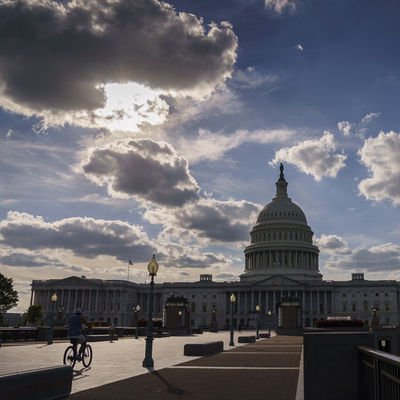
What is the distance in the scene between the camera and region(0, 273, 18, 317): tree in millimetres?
83806

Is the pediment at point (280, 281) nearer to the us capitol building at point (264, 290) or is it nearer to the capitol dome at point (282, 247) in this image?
the us capitol building at point (264, 290)

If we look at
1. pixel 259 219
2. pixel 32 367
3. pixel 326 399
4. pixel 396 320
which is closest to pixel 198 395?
pixel 326 399

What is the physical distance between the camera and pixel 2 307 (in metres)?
87.9

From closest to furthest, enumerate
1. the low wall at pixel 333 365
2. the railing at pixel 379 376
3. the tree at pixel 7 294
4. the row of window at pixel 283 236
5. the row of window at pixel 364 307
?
the railing at pixel 379 376
the low wall at pixel 333 365
the tree at pixel 7 294
the row of window at pixel 364 307
the row of window at pixel 283 236

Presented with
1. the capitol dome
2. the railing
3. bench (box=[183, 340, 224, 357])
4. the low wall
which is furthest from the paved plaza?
the capitol dome

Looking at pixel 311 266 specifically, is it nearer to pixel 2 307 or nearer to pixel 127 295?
pixel 127 295

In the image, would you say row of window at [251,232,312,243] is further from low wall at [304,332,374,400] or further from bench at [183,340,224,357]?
low wall at [304,332,374,400]

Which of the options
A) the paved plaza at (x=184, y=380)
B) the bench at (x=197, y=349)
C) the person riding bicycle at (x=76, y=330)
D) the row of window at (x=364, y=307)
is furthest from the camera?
the row of window at (x=364, y=307)

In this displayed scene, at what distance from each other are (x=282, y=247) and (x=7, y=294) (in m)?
110

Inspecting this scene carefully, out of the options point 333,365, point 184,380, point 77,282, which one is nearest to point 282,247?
point 77,282

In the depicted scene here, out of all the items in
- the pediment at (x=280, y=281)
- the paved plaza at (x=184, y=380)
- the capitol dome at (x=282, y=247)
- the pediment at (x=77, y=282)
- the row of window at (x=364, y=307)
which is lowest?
the paved plaza at (x=184, y=380)

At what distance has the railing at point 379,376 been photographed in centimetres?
809

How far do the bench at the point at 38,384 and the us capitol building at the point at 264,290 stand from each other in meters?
153

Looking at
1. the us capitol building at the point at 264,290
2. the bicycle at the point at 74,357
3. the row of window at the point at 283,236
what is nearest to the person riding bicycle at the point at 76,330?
the bicycle at the point at 74,357
